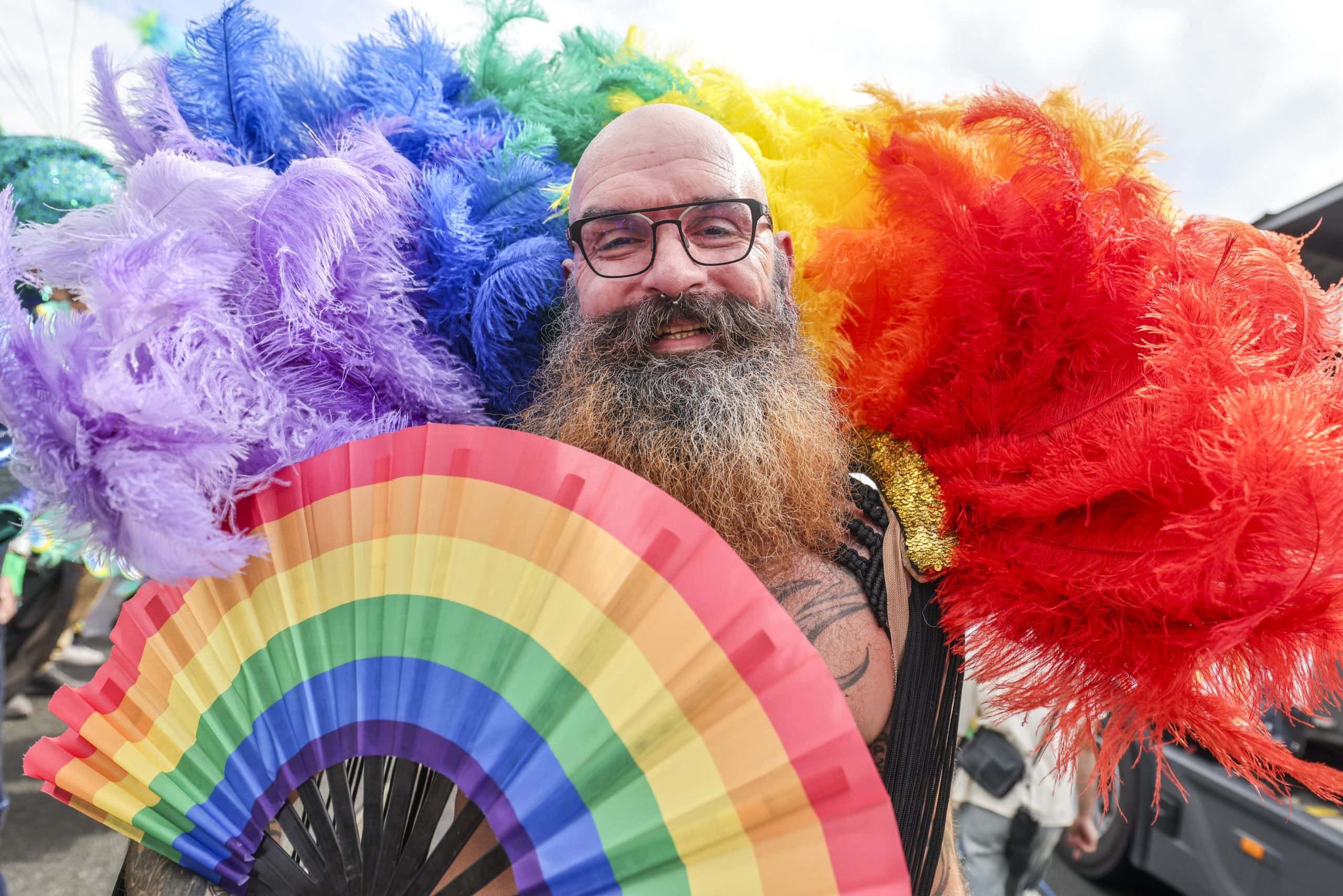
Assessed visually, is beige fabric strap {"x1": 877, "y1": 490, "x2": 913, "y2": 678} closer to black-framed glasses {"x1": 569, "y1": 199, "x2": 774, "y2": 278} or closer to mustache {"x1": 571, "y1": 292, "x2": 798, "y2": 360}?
mustache {"x1": 571, "y1": 292, "x2": 798, "y2": 360}

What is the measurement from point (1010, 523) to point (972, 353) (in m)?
0.31

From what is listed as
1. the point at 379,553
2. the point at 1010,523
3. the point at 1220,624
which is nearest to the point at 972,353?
the point at 1010,523

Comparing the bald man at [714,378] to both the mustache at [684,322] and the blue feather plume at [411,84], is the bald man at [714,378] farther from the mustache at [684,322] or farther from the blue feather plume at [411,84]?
the blue feather plume at [411,84]

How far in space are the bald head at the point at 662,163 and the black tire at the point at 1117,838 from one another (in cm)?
360

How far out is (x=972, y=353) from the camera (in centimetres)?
139

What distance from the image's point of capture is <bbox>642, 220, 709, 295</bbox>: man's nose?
142 centimetres

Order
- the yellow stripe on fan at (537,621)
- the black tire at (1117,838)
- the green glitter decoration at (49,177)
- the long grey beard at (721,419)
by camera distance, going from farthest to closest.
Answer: the black tire at (1117,838) → the green glitter decoration at (49,177) → the long grey beard at (721,419) → the yellow stripe on fan at (537,621)

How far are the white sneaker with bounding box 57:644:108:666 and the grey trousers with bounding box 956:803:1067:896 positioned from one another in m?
5.79

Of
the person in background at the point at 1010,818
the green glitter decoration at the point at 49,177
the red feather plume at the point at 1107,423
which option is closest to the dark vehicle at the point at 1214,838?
the person in background at the point at 1010,818

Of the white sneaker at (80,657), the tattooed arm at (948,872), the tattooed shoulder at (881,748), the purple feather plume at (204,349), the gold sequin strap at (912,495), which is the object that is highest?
the purple feather plume at (204,349)

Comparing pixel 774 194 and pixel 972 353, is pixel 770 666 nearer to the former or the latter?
pixel 972 353

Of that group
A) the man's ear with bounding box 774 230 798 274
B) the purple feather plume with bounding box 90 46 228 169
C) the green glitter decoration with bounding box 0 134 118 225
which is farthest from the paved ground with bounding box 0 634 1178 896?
the man's ear with bounding box 774 230 798 274

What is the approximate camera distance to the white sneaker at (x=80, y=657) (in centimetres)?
552

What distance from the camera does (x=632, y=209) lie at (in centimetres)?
146
